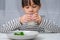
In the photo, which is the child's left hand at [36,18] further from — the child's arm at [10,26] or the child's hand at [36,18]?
the child's arm at [10,26]

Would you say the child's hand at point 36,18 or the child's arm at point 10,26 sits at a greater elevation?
the child's hand at point 36,18

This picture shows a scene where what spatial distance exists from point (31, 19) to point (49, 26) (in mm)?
157

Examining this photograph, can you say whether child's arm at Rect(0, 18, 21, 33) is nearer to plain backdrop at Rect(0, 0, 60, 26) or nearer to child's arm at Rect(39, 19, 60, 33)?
plain backdrop at Rect(0, 0, 60, 26)

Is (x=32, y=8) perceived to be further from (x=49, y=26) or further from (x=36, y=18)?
(x=49, y=26)

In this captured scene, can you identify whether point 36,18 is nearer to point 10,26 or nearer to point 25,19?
point 25,19

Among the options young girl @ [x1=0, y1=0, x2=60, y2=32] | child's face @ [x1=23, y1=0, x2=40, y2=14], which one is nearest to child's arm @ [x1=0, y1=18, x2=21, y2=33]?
young girl @ [x1=0, y1=0, x2=60, y2=32]

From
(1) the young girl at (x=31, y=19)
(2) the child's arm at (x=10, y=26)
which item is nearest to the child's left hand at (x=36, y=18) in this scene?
(1) the young girl at (x=31, y=19)

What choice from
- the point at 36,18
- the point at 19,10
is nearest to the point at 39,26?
the point at 36,18

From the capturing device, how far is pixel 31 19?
3.91ft

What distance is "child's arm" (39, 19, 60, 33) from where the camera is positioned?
1.19 m

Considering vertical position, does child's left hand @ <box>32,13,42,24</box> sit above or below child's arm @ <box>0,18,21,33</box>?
above

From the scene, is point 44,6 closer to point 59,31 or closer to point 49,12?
point 49,12

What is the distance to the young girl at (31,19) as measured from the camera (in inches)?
46.9

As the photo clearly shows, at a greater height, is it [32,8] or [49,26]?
[32,8]
